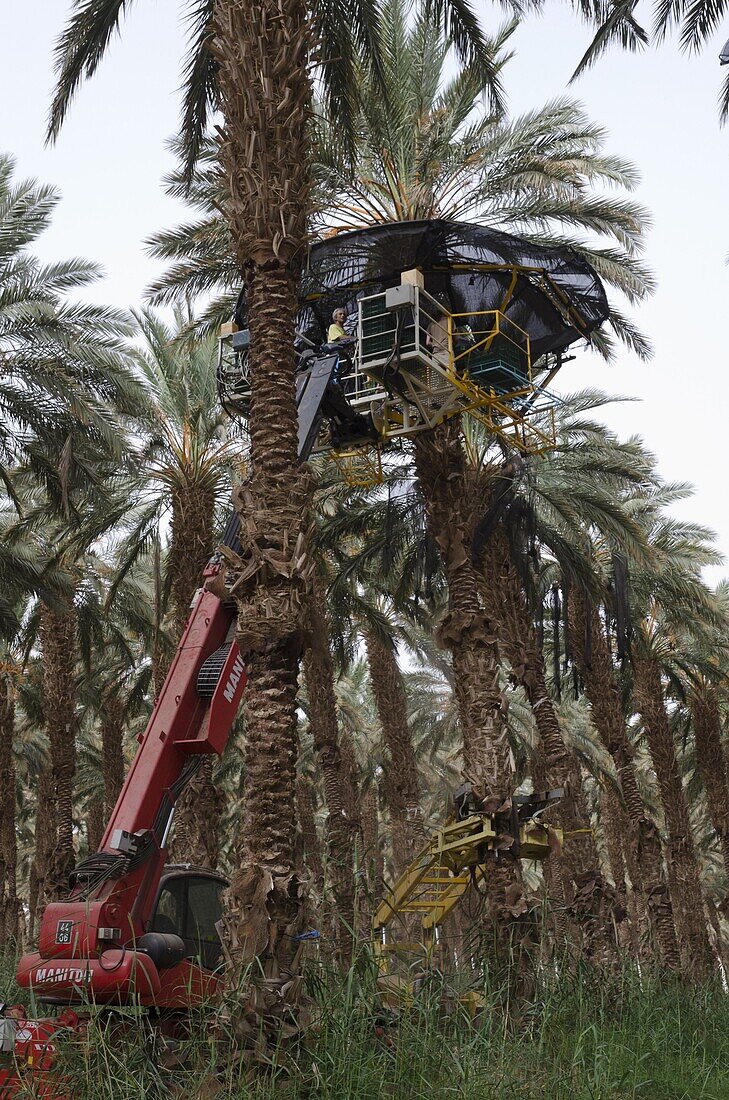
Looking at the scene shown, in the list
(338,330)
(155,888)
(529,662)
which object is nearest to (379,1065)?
(155,888)

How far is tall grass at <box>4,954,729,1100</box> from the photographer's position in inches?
239

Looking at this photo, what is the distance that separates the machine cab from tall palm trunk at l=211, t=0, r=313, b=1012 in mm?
2326

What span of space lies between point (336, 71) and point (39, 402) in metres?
8.58

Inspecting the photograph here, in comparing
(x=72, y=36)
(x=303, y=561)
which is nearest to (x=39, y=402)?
(x=72, y=36)

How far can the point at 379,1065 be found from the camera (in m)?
6.36

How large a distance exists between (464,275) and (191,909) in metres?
8.65

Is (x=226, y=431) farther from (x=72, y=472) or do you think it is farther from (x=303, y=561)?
(x=303, y=561)

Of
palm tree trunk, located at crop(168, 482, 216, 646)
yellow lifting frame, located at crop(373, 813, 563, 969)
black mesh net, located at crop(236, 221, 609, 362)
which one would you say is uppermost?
black mesh net, located at crop(236, 221, 609, 362)

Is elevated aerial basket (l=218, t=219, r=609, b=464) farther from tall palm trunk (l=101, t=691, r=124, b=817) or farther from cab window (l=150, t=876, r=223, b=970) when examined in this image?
tall palm trunk (l=101, t=691, r=124, b=817)

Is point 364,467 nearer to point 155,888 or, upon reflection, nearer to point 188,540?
point 188,540

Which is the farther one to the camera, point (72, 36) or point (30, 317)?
point (30, 317)

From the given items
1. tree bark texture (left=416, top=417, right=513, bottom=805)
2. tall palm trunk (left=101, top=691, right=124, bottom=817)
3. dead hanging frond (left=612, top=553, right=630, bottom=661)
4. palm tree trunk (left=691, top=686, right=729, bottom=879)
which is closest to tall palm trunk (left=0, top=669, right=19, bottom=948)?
tall palm trunk (left=101, top=691, right=124, bottom=817)

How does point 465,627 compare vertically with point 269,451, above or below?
above

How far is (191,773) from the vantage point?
9.70 meters
